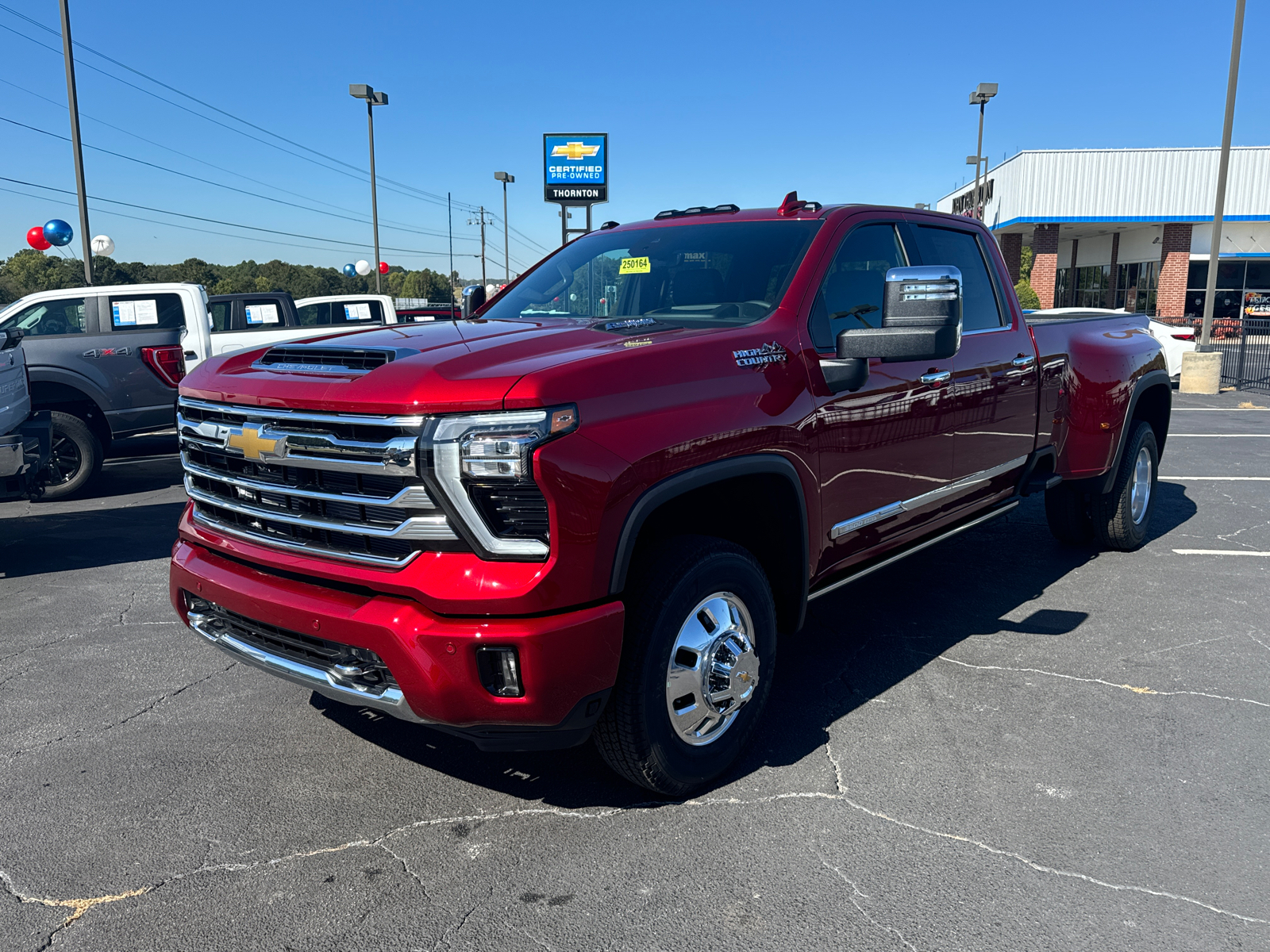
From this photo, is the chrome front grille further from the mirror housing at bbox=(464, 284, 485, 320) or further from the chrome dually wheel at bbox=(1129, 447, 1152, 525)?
the chrome dually wheel at bbox=(1129, 447, 1152, 525)

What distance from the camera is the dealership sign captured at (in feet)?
90.2

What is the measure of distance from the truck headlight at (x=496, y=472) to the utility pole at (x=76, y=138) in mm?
18437

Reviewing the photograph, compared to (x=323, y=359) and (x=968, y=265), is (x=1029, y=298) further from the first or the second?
(x=323, y=359)

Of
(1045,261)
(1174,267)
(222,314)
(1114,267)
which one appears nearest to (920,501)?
(222,314)

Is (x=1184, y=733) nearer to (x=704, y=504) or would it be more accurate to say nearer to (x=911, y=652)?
(x=911, y=652)

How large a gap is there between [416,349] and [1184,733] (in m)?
3.27

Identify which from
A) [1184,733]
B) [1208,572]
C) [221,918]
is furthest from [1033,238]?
[221,918]

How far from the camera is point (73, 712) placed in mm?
4121

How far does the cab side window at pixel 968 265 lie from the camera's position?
4.73 metres

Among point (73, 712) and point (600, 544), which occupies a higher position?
point (600, 544)

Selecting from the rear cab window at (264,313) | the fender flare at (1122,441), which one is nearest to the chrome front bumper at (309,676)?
the fender flare at (1122,441)

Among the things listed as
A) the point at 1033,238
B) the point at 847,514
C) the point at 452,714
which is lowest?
the point at 452,714

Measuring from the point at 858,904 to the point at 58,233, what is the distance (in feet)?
74.2

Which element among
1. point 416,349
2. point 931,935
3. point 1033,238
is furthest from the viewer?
point 1033,238
